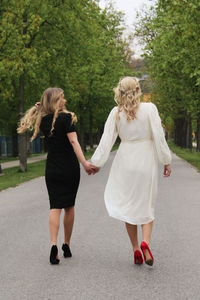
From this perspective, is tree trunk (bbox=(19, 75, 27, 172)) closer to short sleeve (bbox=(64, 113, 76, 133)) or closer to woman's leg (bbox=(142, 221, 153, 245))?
short sleeve (bbox=(64, 113, 76, 133))

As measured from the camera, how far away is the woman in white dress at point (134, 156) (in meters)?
4.70

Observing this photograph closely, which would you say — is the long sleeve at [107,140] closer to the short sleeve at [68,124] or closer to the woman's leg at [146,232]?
the short sleeve at [68,124]

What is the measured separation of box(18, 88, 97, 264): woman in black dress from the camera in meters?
4.91

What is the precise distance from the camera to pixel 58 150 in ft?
16.4

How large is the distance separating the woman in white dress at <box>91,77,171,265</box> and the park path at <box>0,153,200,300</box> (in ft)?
1.44

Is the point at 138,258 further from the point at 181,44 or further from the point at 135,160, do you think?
the point at 181,44

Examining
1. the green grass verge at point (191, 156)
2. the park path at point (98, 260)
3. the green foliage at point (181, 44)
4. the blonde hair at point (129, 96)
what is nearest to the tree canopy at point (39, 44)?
the green foliage at point (181, 44)

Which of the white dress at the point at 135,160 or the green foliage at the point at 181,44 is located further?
the green foliage at the point at 181,44

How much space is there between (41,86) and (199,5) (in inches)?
344

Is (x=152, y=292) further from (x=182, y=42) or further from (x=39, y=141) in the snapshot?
(x=39, y=141)

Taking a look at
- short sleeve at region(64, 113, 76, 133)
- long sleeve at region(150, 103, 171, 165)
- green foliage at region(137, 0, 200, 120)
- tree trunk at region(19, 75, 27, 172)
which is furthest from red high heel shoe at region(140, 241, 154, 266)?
tree trunk at region(19, 75, 27, 172)

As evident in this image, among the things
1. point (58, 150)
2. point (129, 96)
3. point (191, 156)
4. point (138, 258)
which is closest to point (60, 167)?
point (58, 150)

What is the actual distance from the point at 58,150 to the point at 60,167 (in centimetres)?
19

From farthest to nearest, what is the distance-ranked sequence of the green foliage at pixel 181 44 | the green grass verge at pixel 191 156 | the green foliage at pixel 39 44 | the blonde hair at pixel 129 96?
the green grass verge at pixel 191 156 → the green foliage at pixel 39 44 → the green foliage at pixel 181 44 → the blonde hair at pixel 129 96
